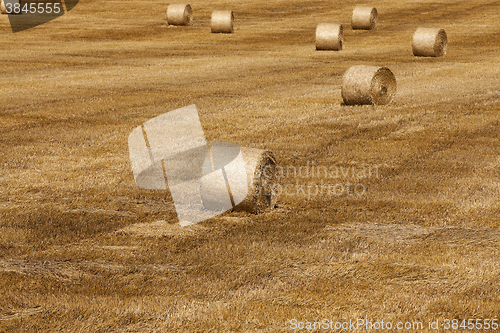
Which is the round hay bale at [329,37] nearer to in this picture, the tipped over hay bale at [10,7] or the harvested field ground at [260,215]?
the harvested field ground at [260,215]

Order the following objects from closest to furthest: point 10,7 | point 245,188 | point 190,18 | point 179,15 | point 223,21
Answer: point 245,188 → point 223,21 → point 179,15 → point 190,18 → point 10,7

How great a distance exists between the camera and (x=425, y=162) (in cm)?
1198

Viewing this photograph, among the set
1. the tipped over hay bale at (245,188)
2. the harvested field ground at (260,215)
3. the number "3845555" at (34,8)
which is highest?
the number "3845555" at (34,8)

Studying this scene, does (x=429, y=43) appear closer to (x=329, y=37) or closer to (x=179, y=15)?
(x=329, y=37)

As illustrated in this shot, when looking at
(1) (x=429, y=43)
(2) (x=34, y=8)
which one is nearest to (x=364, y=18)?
(1) (x=429, y=43)

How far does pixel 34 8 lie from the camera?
4912cm

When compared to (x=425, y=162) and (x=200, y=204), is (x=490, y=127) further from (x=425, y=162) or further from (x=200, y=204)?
(x=200, y=204)

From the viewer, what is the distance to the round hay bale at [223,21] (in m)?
37.3

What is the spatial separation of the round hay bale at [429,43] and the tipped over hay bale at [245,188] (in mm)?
20339

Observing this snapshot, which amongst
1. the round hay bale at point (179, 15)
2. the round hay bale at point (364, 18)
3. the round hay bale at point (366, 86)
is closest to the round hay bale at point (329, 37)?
the round hay bale at point (364, 18)

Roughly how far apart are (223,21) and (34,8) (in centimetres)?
1884

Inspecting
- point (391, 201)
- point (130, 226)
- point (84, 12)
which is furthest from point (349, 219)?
point (84, 12)

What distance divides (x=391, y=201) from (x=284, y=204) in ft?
5.12

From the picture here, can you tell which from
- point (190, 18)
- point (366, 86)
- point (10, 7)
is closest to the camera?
point (366, 86)
